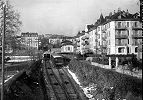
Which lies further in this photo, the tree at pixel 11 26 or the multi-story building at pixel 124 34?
the multi-story building at pixel 124 34

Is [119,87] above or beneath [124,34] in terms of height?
beneath

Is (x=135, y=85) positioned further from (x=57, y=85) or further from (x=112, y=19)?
(x=112, y=19)

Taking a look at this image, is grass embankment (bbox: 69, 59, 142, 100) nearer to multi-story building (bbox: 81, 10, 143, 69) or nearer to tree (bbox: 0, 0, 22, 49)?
tree (bbox: 0, 0, 22, 49)

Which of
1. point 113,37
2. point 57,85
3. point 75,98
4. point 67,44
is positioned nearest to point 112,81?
point 75,98

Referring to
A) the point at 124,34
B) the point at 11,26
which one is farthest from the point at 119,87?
the point at 124,34

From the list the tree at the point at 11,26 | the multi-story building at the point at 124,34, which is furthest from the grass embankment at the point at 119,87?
the multi-story building at the point at 124,34

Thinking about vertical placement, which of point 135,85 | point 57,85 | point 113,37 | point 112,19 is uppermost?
point 112,19

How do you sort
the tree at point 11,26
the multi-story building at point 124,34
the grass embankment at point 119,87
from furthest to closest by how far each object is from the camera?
the multi-story building at point 124,34 < the tree at point 11,26 < the grass embankment at point 119,87

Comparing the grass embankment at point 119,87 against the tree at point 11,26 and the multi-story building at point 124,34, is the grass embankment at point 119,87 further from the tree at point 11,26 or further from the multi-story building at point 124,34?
the multi-story building at point 124,34

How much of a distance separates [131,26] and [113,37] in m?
5.89

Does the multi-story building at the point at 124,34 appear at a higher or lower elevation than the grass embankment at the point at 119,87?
higher

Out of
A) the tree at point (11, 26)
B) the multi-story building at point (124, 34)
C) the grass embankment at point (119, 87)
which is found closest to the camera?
the grass embankment at point (119, 87)

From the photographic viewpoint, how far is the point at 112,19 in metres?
73.6

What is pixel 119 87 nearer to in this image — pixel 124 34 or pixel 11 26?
pixel 11 26
